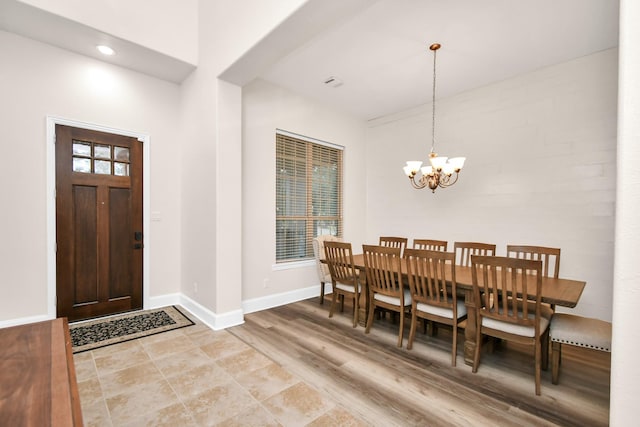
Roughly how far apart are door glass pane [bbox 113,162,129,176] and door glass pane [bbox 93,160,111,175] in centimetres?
6

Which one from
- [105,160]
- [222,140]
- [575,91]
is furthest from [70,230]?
[575,91]

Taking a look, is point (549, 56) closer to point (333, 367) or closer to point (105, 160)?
point (333, 367)

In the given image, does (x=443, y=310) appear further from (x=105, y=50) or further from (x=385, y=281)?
(x=105, y=50)

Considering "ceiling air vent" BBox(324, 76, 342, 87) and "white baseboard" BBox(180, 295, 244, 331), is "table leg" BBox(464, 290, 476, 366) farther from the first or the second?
"ceiling air vent" BBox(324, 76, 342, 87)

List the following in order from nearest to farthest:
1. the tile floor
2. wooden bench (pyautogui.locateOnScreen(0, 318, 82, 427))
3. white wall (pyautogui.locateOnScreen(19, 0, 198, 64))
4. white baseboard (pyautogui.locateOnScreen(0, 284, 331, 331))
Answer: wooden bench (pyautogui.locateOnScreen(0, 318, 82, 427))
the tile floor
white wall (pyautogui.locateOnScreen(19, 0, 198, 64))
white baseboard (pyautogui.locateOnScreen(0, 284, 331, 331))

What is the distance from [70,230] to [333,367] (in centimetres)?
324

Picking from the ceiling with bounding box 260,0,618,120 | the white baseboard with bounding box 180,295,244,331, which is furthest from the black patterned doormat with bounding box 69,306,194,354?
the ceiling with bounding box 260,0,618,120

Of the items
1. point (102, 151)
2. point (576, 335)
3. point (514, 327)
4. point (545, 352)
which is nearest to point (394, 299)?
point (514, 327)

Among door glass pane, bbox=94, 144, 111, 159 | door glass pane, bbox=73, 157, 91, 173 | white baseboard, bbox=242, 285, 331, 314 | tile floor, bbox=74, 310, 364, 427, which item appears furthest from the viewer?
white baseboard, bbox=242, 285, 331, 314

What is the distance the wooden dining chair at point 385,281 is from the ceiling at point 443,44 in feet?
6.98

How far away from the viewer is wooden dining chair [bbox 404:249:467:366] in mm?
2523

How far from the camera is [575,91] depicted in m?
3.42

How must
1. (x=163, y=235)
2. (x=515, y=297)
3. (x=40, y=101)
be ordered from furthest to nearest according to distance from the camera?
(x=163, y=235) → (x=40, y=101) → (x=515, y=297)

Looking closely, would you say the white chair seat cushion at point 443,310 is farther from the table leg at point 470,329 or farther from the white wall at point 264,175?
the white wall at point 264,175
